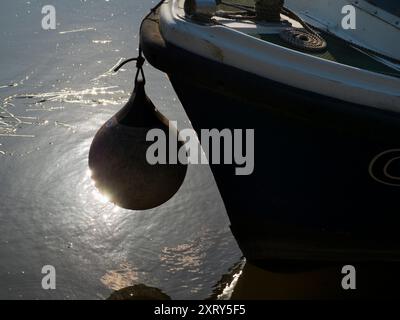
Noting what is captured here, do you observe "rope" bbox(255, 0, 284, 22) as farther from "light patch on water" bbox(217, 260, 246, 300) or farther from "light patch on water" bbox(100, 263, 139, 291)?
"light patch on water" bbox(100, 263, 139, 291)

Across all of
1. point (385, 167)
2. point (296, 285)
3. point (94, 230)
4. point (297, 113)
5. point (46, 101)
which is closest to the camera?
point (297, 113)

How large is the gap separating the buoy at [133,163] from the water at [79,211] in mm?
638

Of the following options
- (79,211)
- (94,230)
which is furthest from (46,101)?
(94,230)

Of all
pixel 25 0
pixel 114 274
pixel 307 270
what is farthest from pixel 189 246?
pixel 25 0

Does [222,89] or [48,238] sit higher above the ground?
[222,89]

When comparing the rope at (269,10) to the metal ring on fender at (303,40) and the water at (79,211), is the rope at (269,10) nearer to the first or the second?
the metal ring on fender at (303,40)

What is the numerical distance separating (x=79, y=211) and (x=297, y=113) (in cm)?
226

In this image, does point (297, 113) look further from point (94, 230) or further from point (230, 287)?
point (94, 230)

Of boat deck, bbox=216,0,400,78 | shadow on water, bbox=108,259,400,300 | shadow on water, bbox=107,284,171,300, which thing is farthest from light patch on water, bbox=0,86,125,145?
boat deck, bbox=216,0,400,78

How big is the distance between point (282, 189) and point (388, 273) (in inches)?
52.4

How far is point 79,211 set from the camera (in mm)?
4746

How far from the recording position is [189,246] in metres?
4.53

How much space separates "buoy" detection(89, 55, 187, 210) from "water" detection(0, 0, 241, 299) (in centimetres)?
64
